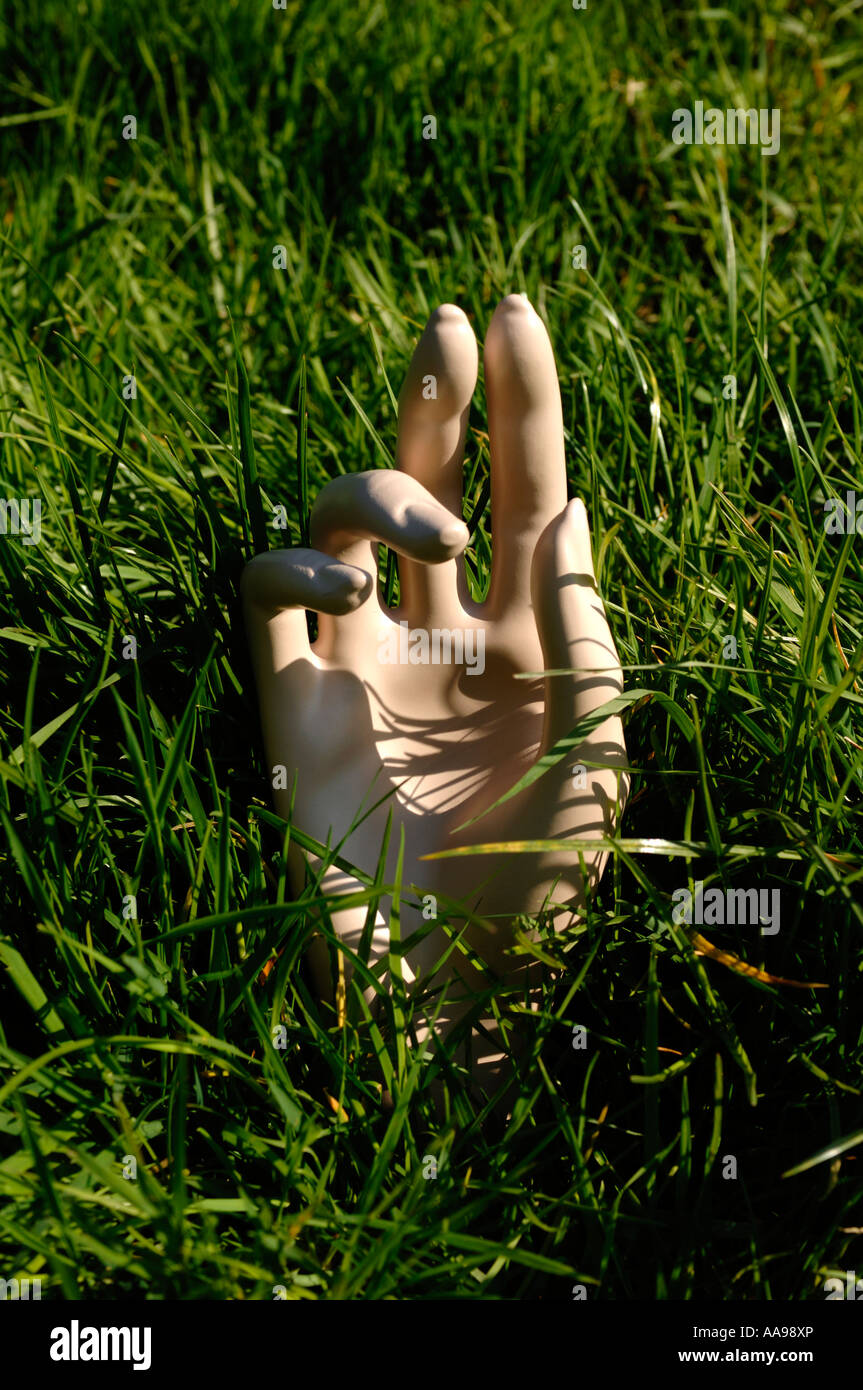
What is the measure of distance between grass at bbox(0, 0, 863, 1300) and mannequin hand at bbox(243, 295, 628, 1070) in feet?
0.23

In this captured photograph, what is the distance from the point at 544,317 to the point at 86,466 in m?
0.79

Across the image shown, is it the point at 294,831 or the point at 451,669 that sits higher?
the point at 451,669

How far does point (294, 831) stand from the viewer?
1.04 metres

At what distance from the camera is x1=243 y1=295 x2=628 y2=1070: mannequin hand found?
1.04 metres

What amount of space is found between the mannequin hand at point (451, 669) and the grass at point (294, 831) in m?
0.07

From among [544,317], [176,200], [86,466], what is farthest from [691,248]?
[86,466]

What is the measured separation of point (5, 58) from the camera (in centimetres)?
257

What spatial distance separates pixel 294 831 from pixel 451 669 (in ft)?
0.79

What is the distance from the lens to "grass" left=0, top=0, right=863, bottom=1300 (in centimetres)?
94

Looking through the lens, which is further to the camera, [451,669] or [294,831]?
[451,669]

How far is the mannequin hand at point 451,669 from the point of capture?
104cm

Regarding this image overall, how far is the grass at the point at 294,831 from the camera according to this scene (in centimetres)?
94
